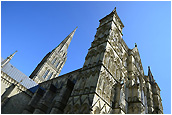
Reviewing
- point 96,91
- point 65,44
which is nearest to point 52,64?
point 65,44

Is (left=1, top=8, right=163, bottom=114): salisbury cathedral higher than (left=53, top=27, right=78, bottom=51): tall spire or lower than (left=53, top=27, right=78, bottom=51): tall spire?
lower

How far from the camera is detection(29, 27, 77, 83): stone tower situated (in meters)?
42.0

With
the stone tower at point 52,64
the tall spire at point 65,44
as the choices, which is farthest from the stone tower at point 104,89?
the tall spire at point 65,44

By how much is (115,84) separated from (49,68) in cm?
3625

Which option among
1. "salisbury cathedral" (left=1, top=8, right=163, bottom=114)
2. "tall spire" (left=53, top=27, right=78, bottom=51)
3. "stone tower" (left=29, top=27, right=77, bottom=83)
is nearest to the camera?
"salisbury cathedral" (left=1, top=8, right=163, bottom=114)

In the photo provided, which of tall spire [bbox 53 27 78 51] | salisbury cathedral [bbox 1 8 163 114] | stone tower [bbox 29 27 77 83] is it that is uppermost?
tall spire [bbox 53 27 78 51]

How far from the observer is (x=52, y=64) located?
47.8 metres

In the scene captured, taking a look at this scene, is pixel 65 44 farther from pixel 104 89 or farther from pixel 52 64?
pixel 104 89

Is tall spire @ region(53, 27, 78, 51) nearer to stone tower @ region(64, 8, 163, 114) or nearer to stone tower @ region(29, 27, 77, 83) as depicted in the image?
stone tower @ region(29, 27, 77, 83)

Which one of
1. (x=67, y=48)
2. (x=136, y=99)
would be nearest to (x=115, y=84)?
(x=136, y=99)

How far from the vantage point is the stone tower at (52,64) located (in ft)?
138

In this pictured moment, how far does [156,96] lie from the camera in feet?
69.5

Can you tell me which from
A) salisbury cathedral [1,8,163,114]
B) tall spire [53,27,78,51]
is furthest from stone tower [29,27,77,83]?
salisbury cathedral [1,8,163,114]

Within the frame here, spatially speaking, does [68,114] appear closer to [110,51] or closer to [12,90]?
[110,51]
